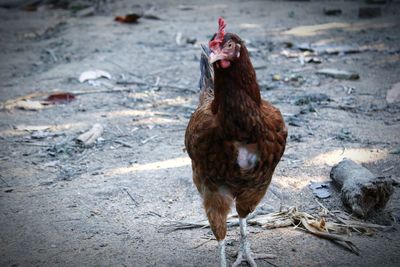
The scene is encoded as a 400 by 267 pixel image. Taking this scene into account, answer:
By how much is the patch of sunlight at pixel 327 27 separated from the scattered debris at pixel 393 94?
11.3 feet

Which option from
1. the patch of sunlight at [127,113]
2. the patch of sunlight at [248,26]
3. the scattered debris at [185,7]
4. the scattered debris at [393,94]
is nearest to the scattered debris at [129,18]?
the scattered debris at [185,7]

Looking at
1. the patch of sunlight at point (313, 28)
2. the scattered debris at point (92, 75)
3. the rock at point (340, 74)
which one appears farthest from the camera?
the patch of sunlight at point (313, 28)

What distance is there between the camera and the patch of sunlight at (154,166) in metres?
4.52

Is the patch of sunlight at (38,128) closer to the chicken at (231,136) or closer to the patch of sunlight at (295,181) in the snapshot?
the patch of sunlight at (295,181)

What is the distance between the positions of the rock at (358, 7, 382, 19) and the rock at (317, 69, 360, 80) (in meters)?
4.23

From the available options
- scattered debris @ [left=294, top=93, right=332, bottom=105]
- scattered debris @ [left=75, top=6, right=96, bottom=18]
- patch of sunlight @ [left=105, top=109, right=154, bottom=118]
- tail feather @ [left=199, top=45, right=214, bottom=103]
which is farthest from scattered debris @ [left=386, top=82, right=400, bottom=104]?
scattered debris @ [left=75, top=6, right=96, bottom=18]

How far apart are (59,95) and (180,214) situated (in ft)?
11.6

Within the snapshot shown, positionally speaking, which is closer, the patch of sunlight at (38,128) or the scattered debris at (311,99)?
the patch of sunlight at (38,128)

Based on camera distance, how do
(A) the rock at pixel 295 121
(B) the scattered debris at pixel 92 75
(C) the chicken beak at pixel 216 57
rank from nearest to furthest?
(C) the chicken beak at pixel 216 57, (A) the rock at pixel 295 121, (B) the scattered debris at pixel 92 75

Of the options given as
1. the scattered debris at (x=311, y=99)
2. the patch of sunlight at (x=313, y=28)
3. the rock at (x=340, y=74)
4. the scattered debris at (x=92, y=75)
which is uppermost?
the patch of sunlight at (x=313, y=28)

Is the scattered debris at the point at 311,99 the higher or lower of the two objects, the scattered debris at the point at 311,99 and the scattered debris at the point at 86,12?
the lower

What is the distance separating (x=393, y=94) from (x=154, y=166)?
11.8 ft

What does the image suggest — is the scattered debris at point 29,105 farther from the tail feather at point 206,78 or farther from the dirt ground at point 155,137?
the tail feather at point 206,78

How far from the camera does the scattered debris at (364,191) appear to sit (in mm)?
3367
